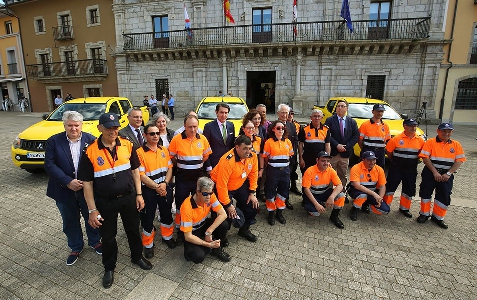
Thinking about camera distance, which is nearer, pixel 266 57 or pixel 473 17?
pixel 473 17

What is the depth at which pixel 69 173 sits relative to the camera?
3203 millimetres

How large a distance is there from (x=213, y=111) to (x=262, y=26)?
12.5 meters

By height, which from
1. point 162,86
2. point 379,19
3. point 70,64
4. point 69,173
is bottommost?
point 69,173

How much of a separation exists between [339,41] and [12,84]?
31.5m

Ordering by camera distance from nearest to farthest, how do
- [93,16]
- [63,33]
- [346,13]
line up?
[346,13] < [93,16] < [63,33]

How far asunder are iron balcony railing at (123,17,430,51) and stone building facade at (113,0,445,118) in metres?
0.06

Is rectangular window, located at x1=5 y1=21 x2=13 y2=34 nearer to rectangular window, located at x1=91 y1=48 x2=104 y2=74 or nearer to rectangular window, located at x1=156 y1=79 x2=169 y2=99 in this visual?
rectangular window, located at x1=91 y1=48 x2=104 y2=74

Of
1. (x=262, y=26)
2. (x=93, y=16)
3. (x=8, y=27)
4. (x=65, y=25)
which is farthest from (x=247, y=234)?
(x=8, y=27)

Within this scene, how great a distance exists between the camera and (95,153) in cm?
269

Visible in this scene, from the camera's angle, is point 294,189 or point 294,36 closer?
point 294,189

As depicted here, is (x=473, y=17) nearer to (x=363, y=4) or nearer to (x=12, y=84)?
(x=363, y=4)

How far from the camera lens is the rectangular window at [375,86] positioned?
16742mm

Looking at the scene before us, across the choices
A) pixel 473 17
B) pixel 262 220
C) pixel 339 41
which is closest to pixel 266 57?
pixel 339 41

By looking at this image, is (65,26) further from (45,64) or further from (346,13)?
(346,13)
